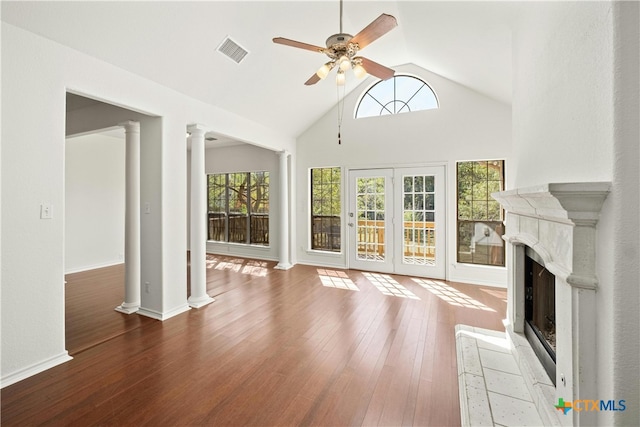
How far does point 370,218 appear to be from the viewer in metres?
5.43

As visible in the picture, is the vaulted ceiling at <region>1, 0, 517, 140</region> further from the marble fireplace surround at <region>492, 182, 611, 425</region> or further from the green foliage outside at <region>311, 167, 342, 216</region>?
the marble fireplace surround at <region>492, 182, 611, 425</region>

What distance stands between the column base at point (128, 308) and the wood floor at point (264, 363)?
7 centimetres

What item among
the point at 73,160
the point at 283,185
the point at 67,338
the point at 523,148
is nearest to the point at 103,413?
the point at 67,338

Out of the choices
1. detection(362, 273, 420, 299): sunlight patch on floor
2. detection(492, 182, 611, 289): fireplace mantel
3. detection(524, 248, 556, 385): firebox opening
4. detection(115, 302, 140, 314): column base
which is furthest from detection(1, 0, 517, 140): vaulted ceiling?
detection(362, 273, 420, 299): sunlight patch on floor

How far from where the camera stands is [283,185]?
5.80 metres

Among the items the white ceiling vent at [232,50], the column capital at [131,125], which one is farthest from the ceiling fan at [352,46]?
the column capital at [131,125]

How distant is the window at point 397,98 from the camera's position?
5.00 m

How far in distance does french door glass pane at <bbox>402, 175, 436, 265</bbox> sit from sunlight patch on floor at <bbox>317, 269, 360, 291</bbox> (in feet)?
3.84

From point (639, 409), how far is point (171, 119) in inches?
165

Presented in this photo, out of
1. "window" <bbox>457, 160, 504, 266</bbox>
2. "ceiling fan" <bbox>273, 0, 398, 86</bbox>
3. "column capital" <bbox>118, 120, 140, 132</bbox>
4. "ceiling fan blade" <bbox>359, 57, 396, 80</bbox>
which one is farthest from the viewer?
"window" <bbox>457, 160, 504, 266</bbox>

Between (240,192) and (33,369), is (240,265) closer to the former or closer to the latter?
(240,192)

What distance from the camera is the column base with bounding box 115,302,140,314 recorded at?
3.44 m

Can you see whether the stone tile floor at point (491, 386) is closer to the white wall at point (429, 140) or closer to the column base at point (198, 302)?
the white wall at point (429, 140)

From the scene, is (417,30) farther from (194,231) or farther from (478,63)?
(194,231)
